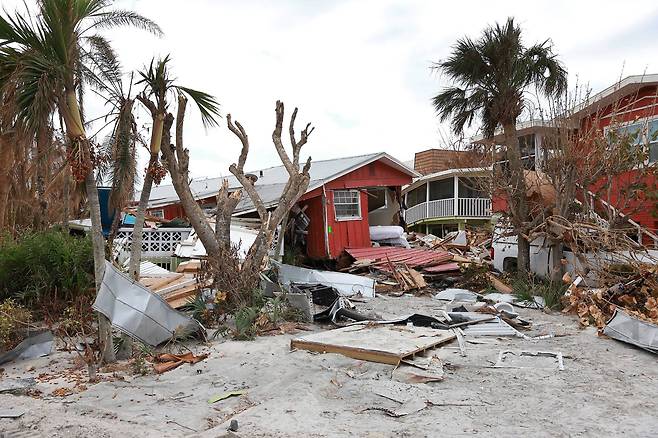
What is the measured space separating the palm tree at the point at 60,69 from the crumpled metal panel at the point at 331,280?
6038mm

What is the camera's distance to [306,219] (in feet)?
61.4

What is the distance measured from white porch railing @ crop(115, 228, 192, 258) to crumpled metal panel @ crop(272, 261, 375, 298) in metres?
4.06

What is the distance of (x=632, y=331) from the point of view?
7922 millimetres

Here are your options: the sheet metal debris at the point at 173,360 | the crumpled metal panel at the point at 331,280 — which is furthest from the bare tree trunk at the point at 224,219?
the sheet metal debris at the point at 173,360

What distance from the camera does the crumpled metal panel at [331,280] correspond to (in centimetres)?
1270

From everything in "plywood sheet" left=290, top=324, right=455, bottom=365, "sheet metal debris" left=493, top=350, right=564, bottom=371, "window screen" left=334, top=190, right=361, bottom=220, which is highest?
"window screen" left=334, top=190, right=361, bottom=220

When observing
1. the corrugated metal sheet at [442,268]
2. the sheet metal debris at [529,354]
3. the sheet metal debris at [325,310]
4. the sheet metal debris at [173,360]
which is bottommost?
the sheet metal debris at [529,354]

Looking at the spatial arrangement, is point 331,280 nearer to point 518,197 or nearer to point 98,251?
point 518,197

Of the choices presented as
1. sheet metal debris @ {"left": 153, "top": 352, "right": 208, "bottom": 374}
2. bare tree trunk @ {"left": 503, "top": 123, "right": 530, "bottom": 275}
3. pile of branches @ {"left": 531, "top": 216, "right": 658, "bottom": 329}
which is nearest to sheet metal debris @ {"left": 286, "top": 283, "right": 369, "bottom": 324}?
sheet metal debris @ {"left": 153, "top": 352, "right": 208, "bottom": 374}

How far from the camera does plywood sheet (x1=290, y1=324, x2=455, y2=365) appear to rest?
22.5ft

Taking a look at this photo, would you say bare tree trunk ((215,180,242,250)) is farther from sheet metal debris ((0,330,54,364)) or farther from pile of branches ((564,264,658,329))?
pile of branches ((564,264,658,329))

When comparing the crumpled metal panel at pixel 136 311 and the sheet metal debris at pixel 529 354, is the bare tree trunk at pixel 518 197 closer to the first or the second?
the sheet metal debris at pixel 529 354

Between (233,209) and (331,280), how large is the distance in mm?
3635

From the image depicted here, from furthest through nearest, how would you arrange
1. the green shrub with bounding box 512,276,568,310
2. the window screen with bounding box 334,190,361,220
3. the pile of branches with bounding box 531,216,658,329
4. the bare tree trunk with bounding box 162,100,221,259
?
the window screen with bounding box 334,190,361,220, the green shrub with bounding box 512,276,568,310, the pile of branches with bounding box 531,216,658,329, the bare tree trunk with bounding box 162,100,221,259
